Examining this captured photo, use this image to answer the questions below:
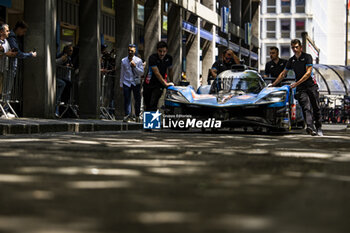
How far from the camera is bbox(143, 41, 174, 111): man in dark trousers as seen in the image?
53.4 feet

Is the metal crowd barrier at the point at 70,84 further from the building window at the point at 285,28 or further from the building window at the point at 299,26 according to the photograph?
the building window at the point at 285,28

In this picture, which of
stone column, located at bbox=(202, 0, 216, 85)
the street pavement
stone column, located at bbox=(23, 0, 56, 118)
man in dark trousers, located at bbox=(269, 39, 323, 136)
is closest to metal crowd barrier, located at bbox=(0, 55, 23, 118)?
stone column, located at bbox=(23, 0, 56, 118)

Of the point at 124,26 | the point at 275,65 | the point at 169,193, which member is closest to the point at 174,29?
the point at 124,26

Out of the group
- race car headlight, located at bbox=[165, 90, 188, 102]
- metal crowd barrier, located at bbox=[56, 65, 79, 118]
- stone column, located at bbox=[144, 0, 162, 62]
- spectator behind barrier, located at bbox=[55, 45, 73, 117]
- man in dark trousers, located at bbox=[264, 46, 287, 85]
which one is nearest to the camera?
race car headlight, located at bbox=[165, 90, 188, 102]

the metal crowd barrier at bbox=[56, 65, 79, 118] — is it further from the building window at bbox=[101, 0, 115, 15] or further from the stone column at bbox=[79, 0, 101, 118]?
the building window at bbox=[101, 0, 115, 15]

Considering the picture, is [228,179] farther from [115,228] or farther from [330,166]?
[115,228]

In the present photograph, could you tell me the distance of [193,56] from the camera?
33969 mm

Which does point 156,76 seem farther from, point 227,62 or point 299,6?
point 299,6

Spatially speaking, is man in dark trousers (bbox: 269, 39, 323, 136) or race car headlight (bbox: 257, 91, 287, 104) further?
man in dark trousers (bbox: 269, 39, 323, 136)

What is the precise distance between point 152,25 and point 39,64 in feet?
33.1

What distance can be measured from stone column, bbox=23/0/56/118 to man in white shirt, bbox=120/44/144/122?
1.98 m

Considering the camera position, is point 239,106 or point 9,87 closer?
point 239,106

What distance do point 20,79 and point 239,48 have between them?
27600mm

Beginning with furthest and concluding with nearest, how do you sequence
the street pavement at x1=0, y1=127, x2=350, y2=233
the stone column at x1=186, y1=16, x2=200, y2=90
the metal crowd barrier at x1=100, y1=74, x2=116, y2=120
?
the stone column at x1=186, y1=16, x2=200, y2=90 → the metal crowd barrier at x1=100, y1=74, x2=116, y2=120 → the street pavement at x1=0, y1=127, x2=350, y2=233
